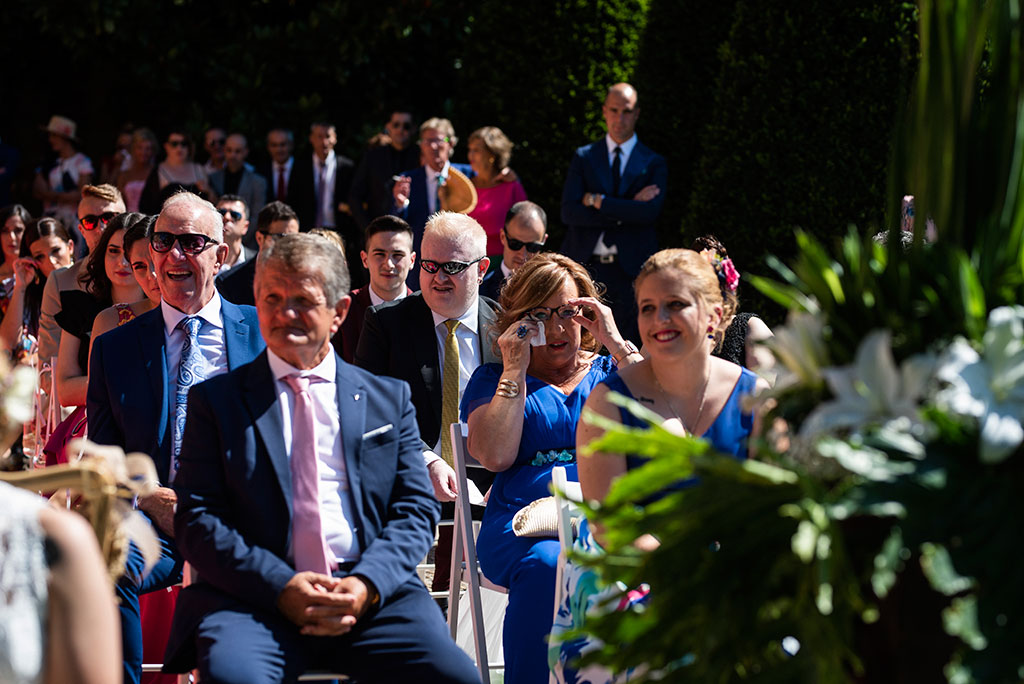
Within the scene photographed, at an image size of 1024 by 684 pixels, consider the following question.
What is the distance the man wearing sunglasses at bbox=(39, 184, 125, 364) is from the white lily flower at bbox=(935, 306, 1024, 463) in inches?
194

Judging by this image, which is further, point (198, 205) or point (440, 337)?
point (440, 337)

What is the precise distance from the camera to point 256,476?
3361 mm

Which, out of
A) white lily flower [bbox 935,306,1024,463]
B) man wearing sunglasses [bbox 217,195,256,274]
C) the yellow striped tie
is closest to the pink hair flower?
the yellow striped tie

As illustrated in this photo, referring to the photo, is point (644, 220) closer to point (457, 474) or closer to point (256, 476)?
point (457, 474)

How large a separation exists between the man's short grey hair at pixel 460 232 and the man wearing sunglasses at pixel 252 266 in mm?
Result: 1441

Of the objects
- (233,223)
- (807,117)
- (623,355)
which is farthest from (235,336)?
(807,117)

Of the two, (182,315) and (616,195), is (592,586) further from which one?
(616,195)

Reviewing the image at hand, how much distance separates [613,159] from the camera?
873 cm

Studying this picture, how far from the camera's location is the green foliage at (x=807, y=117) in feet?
27.7

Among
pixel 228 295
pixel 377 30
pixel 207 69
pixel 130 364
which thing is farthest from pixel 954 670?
pixel 207 69

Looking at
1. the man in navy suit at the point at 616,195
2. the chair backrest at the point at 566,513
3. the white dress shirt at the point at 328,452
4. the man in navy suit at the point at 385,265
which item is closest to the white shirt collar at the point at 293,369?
the white dress shirt at the point at 328,452

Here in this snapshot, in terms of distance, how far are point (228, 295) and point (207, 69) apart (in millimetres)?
6243

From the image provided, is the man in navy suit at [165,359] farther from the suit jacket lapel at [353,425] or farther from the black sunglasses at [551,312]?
the black sunglasses at [551,312]

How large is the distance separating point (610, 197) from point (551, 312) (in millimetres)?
4104
